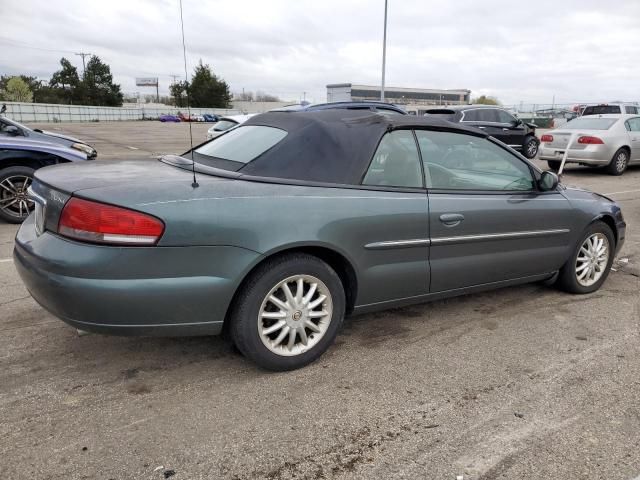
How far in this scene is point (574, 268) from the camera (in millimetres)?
4441

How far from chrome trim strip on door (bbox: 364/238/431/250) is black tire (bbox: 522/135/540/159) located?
14.2 m

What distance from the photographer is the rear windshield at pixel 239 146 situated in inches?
135

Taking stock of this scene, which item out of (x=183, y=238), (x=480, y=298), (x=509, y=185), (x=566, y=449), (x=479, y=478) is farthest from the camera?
(x=480, y=298)

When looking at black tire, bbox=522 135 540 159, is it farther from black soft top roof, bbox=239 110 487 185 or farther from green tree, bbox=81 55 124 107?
green tree, bbox=81 55 124 107

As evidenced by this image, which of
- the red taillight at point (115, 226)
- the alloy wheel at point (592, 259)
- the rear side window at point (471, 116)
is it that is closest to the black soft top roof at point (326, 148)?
the red taillight at point (115, 226)

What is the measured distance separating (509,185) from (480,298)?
3.27 ft

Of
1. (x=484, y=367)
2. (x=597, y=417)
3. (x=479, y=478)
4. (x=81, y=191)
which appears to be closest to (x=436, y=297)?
(x=484, y=367)

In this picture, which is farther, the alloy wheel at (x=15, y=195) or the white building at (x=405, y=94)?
the white building at (x=405, y=94)

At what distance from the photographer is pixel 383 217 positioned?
10.6ft

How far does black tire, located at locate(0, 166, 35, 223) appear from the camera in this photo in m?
6.71

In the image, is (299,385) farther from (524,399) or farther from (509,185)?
(509,185)

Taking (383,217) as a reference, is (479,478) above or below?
below

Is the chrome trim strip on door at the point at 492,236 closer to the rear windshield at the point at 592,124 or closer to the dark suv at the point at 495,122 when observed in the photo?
the rear windshield at the point at 592,124

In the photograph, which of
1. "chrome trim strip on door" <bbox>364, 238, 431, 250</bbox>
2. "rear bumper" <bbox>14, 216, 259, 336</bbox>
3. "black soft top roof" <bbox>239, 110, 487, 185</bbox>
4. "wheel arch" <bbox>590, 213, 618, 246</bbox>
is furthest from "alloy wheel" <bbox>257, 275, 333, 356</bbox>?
"wheel arch" <bbox>590, 213, 618, 246</bbox>
